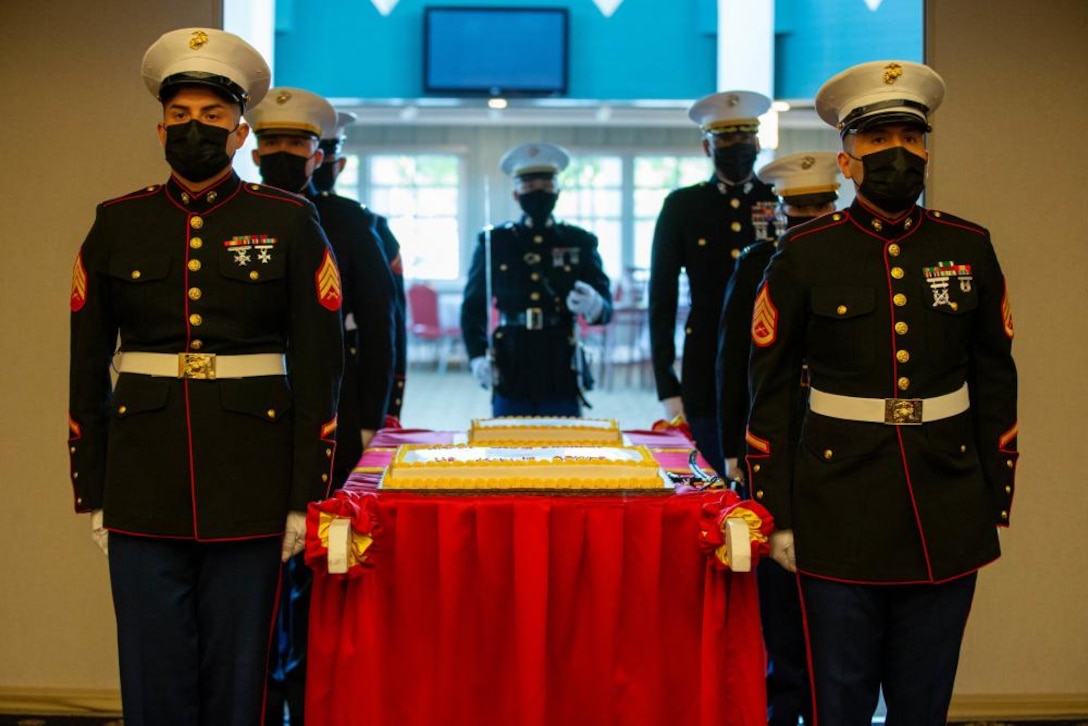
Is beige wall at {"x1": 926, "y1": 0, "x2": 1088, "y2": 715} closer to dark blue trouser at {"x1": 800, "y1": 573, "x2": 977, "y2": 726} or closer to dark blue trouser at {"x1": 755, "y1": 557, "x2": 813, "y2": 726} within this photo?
dark blue trouser at {"x1": 755, "y1": 557, "x2": 813, "y2": 726}

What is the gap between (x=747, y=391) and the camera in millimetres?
3176

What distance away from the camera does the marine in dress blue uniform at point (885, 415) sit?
7.37 ft

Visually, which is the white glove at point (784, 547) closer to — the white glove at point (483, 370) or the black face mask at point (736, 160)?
the black face mask at point (736, 160)

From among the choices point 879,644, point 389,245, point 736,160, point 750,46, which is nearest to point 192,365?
point 879,644

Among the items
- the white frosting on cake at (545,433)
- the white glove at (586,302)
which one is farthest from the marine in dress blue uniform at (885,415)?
the white glove at (586,302)

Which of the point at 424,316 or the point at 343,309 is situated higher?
the point at 343,309

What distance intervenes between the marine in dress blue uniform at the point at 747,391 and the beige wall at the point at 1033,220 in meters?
0.55

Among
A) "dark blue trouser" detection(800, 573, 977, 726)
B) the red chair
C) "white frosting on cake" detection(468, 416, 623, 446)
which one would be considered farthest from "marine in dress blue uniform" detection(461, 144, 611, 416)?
the red chair

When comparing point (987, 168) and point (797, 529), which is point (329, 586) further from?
point (987, 168)

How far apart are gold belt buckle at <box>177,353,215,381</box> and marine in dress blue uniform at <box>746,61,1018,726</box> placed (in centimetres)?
106

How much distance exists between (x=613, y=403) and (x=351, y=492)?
871cm

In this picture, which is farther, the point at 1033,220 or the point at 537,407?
the point at 537,407

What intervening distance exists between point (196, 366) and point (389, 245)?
65.4 inches

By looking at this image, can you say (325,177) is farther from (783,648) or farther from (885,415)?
(885,415)
